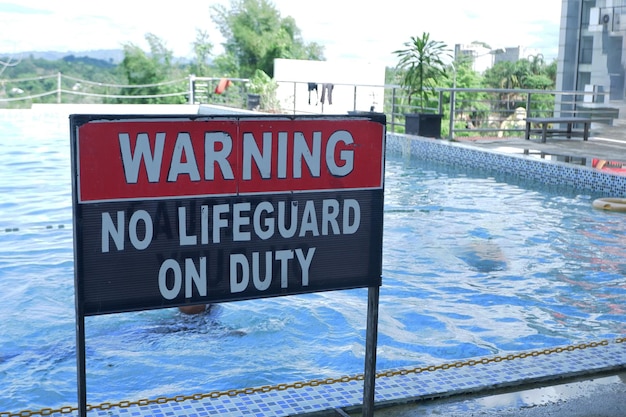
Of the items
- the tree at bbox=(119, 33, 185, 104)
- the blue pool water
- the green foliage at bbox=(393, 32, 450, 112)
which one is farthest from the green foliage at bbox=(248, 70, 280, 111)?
the tree at bbox=(119, 33, 185, 104)

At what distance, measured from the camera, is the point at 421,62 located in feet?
44.6

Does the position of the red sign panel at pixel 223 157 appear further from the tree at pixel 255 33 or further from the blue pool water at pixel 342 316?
the tree at pixel 255 33

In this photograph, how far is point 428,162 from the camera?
474 inches

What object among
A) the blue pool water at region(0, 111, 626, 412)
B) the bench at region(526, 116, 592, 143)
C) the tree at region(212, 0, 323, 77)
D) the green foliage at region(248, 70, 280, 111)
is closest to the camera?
the blue pool water at region(0, 111, 626, 412)

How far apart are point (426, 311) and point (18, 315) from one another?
2.45m

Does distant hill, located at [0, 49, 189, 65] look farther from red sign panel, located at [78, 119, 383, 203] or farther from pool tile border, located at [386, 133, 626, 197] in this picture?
red sign panel, located at [78, 119, 383, 203]

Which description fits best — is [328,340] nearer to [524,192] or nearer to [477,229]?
[477,229]

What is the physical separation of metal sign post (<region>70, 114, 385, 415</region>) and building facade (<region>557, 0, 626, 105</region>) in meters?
13.9

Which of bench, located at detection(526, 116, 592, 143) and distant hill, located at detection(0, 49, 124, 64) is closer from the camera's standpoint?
bench, located at detection(526, 116, 592, 143)

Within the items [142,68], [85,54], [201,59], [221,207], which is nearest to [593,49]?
[221,207]

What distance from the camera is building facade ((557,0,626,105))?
656 inches

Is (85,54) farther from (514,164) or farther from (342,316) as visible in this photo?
(342,316)

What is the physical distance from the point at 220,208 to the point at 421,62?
12.0m

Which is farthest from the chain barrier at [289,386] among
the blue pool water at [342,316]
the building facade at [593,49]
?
the building facade at [593,49]
